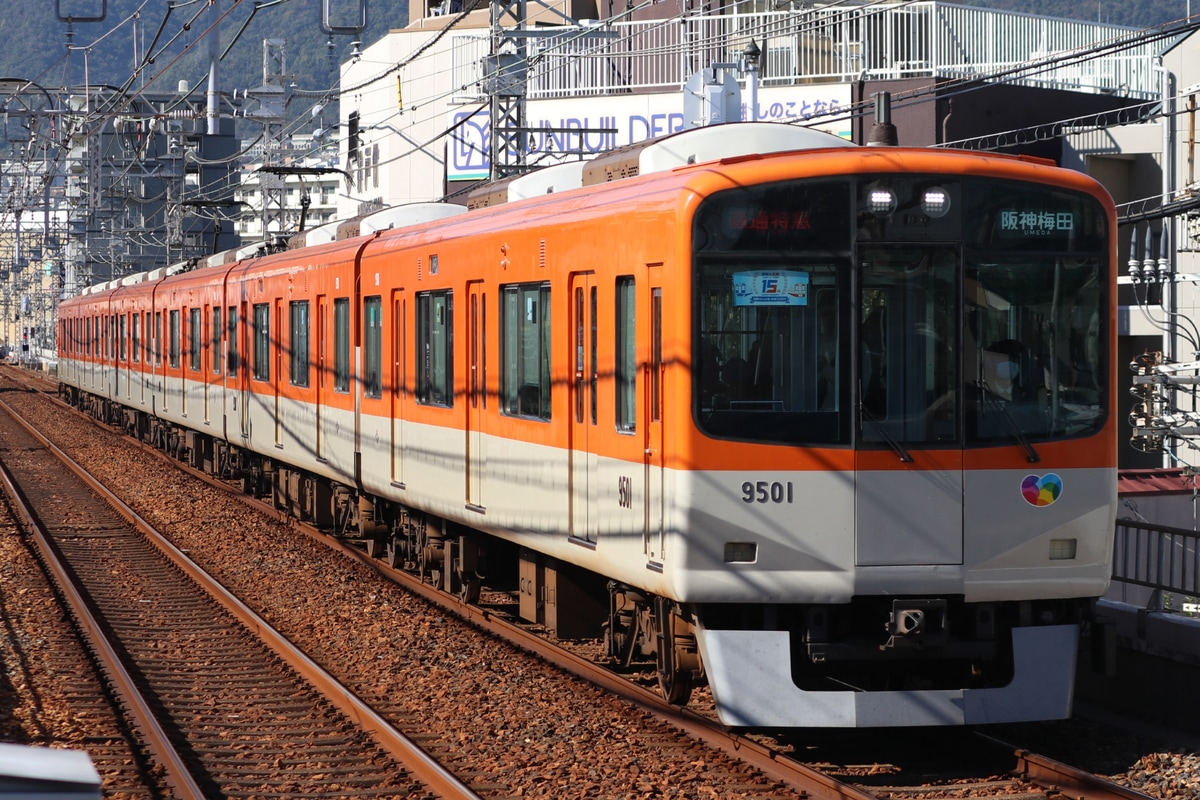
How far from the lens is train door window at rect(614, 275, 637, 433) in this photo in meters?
7.70

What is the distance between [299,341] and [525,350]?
723 centimetres

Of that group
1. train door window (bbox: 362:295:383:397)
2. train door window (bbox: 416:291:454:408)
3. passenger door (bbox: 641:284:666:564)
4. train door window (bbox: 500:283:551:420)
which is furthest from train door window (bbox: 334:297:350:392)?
passenger door (bbox: 641:284:666:564)

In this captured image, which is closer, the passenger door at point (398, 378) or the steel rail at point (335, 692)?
the steel rail at point (335, 692)

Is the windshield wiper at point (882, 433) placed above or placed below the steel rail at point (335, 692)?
above

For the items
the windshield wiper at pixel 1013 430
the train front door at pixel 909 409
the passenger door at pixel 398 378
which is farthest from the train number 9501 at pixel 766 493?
the passenger door at pixel 398 378

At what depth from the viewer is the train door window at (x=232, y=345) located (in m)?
19.8

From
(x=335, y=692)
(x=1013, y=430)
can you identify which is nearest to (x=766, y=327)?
(x=1013, y=430)

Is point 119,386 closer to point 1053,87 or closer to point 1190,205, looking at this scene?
point 1053,87

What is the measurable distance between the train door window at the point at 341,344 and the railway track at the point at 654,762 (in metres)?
5.51

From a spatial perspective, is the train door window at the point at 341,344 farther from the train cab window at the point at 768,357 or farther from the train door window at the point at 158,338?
the train door window at the point at 158,338

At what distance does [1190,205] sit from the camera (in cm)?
1034

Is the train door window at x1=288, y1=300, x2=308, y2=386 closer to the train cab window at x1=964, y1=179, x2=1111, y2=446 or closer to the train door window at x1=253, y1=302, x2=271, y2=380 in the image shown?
the train door window at x1=253, y1=302, x2=271, y2=380

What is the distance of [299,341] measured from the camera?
53.2 feet

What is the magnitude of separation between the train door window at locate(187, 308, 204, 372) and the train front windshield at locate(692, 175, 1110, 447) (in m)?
16.3
